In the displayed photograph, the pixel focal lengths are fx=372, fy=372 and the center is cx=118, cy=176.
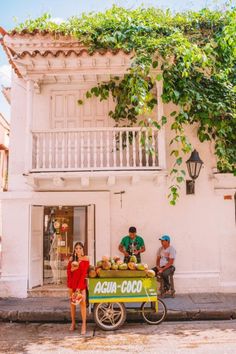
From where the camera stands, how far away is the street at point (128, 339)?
5.64m

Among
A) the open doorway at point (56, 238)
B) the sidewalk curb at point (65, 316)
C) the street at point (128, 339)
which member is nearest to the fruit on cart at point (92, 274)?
the street at point (128, 339)

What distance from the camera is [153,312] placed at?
7.04 meters

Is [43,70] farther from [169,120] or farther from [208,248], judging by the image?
[208,248]

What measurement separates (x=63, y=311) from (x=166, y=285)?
2.61 metres

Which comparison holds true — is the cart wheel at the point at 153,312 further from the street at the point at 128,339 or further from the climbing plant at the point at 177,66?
the climbing plant at the point at 177,66

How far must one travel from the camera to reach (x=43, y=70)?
891 cm

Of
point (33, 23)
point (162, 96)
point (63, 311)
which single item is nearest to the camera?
point (63, 311)

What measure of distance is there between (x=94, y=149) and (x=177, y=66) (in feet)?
9.33

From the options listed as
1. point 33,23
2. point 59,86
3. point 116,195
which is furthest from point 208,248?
point 33,23

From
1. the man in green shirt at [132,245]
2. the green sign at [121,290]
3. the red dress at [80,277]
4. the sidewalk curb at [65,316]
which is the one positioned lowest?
the sidewalk curb at [65,316]

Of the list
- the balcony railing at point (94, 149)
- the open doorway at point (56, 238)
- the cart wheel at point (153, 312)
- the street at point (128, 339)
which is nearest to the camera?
the street at point (128, 339)

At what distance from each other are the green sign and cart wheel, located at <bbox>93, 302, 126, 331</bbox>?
0.16m

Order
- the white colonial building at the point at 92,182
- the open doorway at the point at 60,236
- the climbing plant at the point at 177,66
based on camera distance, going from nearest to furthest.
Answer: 1. the climbing plant at the point at 177,66
2. the white colonial building at the point at 92,182
3. the open doorway at the point at 60,236

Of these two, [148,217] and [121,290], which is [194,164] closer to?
[148,217]
